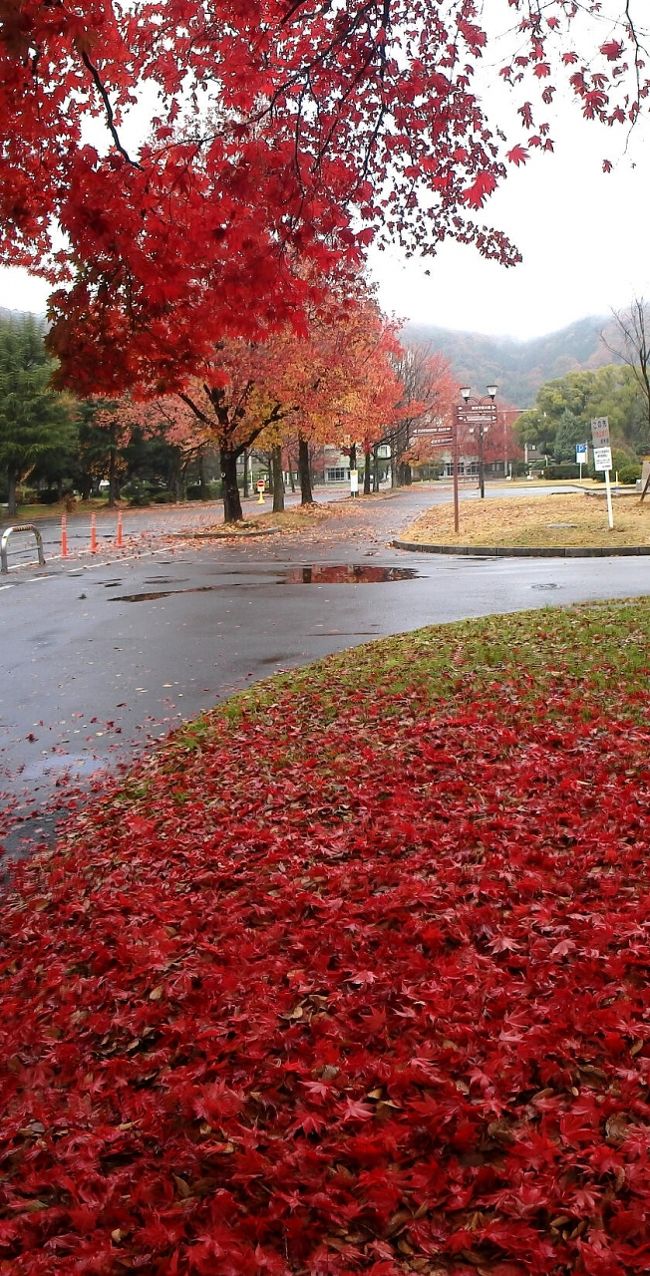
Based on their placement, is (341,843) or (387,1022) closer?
(387,1022)

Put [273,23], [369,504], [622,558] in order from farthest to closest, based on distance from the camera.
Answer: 1. [369,504]
2. [622,558]
3. [273,23]

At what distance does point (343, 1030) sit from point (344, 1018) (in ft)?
0.23

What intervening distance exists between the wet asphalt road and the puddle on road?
0.32 ft

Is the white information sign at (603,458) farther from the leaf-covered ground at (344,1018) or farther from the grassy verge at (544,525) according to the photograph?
the leaf-covered ground at (344,1018)

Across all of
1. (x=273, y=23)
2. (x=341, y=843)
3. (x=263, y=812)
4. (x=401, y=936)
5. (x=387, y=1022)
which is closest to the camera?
(x=387, y=1022)

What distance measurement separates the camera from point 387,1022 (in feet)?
9.32

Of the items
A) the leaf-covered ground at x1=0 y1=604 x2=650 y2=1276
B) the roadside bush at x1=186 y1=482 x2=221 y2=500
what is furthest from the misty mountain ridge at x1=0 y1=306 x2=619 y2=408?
the leaf-covered ground at x1=0 y1=604 x2=650 y2=1276

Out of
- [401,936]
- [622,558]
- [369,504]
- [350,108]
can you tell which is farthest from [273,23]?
[369,504]

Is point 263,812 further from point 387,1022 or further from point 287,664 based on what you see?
point 287,664

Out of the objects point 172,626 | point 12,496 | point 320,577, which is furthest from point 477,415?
point 12,496

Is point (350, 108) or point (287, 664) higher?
point (350, 108)

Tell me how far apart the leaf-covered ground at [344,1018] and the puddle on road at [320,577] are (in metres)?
9.52

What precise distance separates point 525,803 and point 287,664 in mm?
4717

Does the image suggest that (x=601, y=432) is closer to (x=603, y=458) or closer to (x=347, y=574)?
(x=603, y=458)
